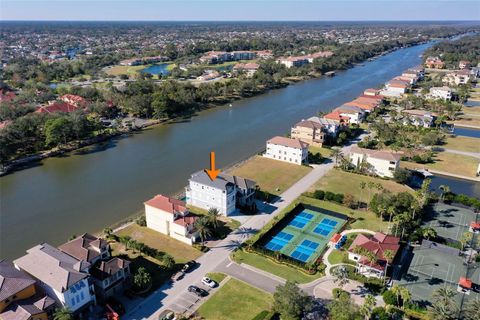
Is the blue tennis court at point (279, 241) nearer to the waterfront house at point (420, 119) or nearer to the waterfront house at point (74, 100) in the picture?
the waterfront house at point (420, 119)

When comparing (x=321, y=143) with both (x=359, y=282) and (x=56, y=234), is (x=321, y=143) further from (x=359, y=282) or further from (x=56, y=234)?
(x=56, y=234)

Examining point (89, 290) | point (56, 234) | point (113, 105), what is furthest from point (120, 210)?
point (113, 105)

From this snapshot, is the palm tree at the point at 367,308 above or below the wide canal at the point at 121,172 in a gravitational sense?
above

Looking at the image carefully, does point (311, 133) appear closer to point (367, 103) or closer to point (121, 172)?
point (367, 103)

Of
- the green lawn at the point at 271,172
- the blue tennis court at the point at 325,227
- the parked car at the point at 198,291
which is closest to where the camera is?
the parked car at the point at 198,291

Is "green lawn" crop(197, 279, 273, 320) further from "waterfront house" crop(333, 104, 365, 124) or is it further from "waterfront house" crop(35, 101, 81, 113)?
"waterfront house" crop(35, 101, 81, 113)

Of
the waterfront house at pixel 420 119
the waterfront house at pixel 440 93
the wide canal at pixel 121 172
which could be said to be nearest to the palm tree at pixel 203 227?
the wide canal at pixel 121 172

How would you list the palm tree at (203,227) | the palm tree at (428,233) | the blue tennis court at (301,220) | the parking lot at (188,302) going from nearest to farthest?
the parking lot at (188,302)
the palm tree at (203,227)
the palm tree at (428,233)
the blue tennis court at (301,220)
